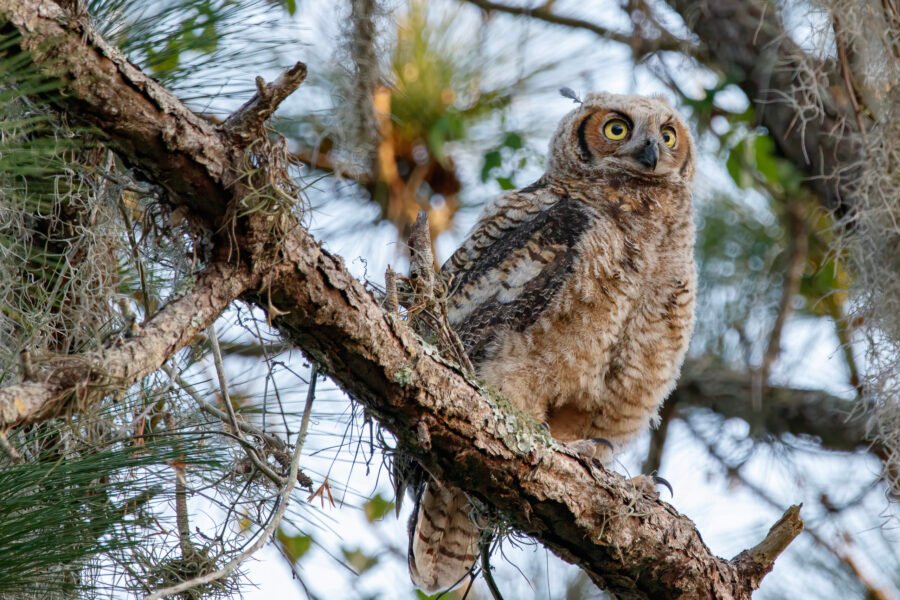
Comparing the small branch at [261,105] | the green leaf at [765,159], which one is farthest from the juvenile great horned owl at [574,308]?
the small branch at [261,105]

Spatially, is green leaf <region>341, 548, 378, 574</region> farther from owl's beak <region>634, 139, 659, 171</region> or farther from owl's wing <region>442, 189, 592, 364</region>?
owl's beak <region>634, 139, 659, 171</region>

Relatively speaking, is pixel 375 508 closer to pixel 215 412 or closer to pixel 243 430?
pixel 243 430

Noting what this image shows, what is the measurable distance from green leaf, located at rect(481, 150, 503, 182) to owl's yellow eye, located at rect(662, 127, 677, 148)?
→ 4.82ft

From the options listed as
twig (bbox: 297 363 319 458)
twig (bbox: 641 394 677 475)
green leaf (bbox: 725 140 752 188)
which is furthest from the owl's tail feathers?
green leaf (bbox: 725 140 752 188)

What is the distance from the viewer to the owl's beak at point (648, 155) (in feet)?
12.6

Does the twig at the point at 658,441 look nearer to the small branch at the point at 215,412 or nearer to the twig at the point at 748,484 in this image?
the twig at the point at 748,484

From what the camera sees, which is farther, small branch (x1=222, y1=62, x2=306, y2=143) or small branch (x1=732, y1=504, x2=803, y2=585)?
small branch (x1=732, y1=504, x2=803, y2=585)

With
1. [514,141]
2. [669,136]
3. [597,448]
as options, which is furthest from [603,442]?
[514,141]

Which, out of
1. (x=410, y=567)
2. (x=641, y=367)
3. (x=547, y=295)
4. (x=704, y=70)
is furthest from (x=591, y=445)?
(x=704, y=70)

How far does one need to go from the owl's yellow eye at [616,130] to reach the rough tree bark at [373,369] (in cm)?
171

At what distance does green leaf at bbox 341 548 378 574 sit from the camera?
562 cm

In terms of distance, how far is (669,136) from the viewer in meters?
4.16

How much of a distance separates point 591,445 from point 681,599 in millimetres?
675

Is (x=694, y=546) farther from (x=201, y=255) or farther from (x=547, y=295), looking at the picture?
(x=201, y=255)
